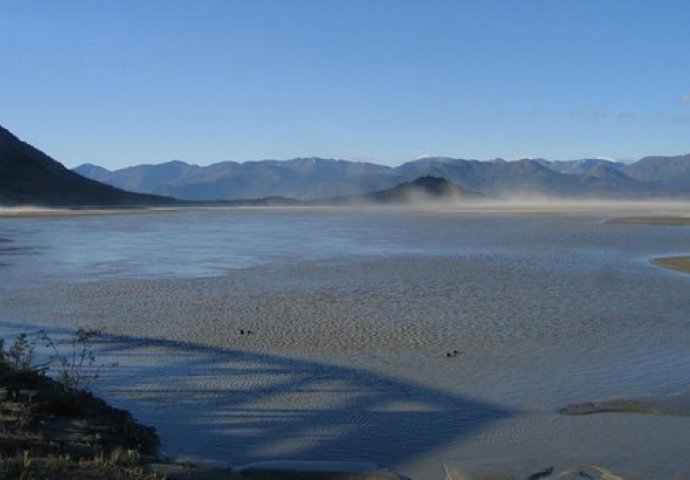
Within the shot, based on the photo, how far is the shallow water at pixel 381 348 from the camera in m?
7.68

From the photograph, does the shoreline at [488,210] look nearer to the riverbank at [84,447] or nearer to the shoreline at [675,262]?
the shoreline at [675,262]

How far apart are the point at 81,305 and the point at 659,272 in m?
14.4

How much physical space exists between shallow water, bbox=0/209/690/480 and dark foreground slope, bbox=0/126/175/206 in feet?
232

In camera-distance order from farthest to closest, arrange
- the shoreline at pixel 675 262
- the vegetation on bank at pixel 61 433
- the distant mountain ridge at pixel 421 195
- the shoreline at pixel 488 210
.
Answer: the distant mountain ridge at pixel 421 195 → the shoreline at pixel 488 210 → the shoreline at pixel 675 262 → the vegetation on bank at pixel 61 433

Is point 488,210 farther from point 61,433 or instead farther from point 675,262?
point 61,433

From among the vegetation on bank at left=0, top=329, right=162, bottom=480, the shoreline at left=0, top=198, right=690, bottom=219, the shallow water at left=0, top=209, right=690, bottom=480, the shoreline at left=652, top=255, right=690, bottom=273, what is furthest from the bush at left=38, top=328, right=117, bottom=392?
the shoreline at left=0, top=198, right=690, bottom=219

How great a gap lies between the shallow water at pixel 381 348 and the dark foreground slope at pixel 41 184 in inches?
2784

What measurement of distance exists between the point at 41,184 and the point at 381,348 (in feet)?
308

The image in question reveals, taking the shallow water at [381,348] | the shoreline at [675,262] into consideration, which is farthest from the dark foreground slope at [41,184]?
the shoreline at [675,262]

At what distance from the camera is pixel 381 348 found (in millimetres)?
11828

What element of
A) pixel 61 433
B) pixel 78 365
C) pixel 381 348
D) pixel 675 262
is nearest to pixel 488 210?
pixel 675 262

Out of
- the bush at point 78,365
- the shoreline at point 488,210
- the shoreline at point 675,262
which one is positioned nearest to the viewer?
the bush at point 78,365

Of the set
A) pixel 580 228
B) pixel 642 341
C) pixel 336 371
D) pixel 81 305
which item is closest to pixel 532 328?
pixel 642 341

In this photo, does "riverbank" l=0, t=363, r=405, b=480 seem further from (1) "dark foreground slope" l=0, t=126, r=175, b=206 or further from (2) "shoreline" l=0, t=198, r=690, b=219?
(1) "dark foreground slope" l=0, t=126, r=175, b=206
